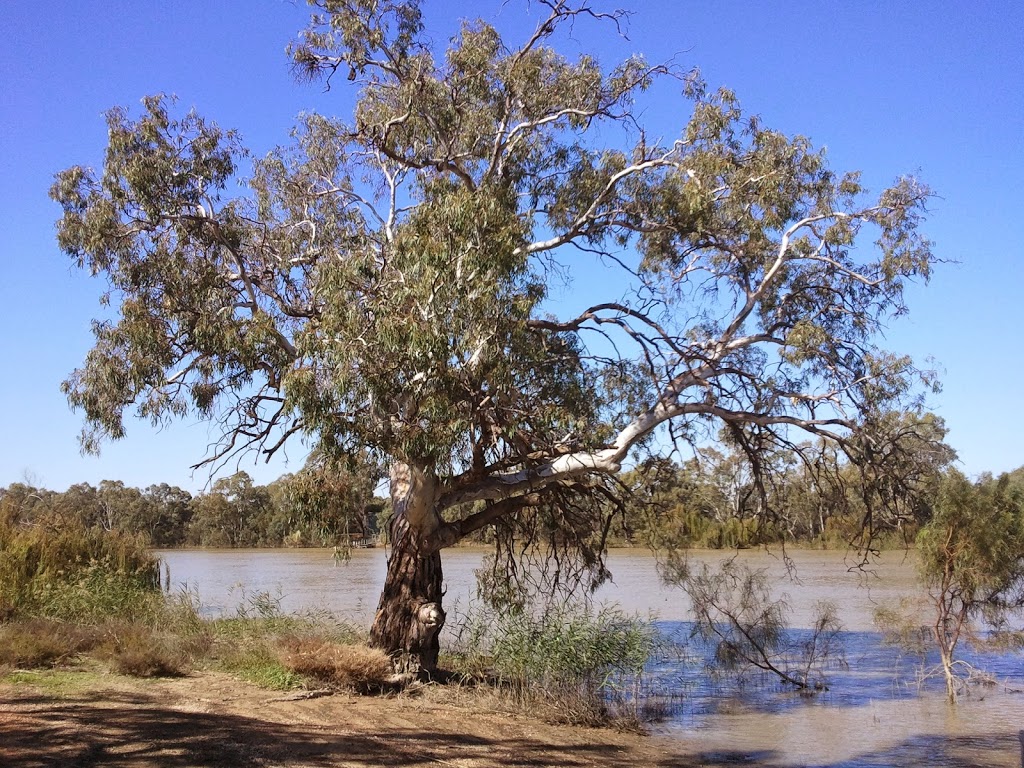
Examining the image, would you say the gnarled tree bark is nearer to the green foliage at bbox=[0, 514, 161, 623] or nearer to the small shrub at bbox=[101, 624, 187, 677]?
the small shrub at bbox=[101, 624, 187, 677]

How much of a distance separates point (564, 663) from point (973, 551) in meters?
5.50

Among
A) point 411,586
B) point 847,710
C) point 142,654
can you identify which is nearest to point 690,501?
point 847,710

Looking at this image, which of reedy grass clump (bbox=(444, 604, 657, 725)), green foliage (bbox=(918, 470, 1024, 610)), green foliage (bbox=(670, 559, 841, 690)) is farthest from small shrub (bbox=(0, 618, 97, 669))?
green foliage (bbox=(918, 470, 1024, 610))

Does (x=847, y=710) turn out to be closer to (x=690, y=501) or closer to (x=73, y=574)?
(x=690, y=501)

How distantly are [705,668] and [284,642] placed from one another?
6424mm

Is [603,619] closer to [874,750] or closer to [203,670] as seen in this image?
[874,750]

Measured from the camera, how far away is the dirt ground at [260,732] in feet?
19.9

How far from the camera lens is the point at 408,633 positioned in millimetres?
9523

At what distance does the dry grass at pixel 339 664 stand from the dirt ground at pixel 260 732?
23cm

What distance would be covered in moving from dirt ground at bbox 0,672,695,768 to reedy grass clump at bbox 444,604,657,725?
344 millimetres

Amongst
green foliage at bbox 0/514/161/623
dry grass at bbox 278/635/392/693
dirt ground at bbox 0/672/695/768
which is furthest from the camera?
green foliage at bbox 0/514/161/623

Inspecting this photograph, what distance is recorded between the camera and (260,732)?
6.89 m

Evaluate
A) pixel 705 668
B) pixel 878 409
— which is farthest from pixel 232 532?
pixel 878 409

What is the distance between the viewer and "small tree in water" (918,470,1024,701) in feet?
36.6
